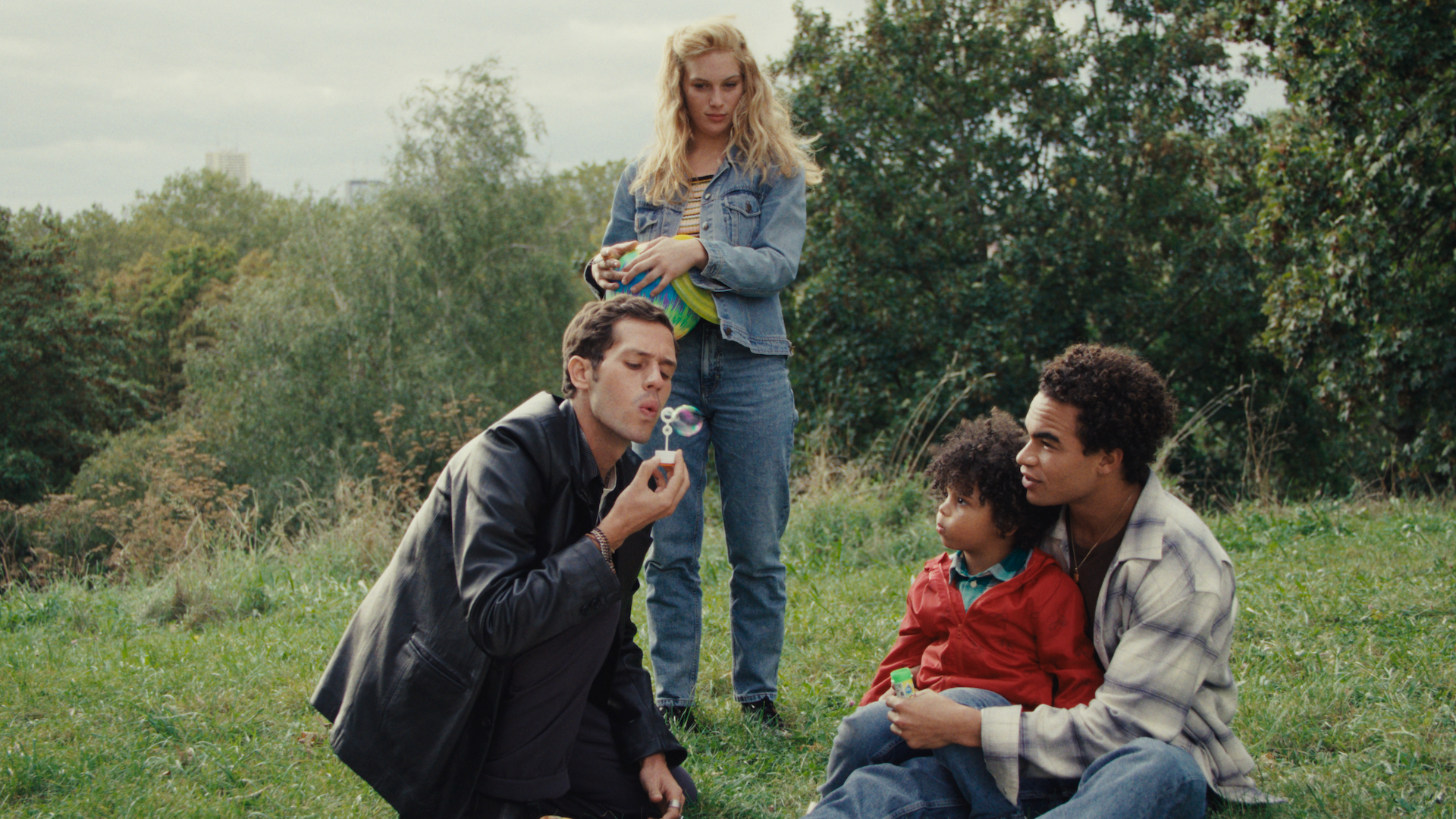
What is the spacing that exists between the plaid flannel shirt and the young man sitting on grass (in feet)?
0.39

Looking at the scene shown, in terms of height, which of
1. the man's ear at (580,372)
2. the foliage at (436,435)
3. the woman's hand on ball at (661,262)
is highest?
the woman's hand on ball at (661,262)

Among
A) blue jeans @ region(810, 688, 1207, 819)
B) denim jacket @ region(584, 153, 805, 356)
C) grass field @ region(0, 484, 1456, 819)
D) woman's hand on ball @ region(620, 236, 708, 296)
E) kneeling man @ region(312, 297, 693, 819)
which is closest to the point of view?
blue jeans @ region(810, 688, 1207, 819)

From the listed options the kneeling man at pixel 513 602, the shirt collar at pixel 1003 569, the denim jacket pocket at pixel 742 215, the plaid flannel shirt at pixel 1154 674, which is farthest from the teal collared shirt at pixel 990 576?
the denim jacket pocket at pixel 742 215

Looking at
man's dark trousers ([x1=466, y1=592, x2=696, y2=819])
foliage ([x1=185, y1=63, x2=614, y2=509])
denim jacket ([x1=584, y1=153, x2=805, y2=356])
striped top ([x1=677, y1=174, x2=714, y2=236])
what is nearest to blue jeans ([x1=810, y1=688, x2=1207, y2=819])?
man's dark trousers ([x1=466, y1=592, x2=696, y2=819])

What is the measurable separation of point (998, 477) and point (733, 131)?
1431 mm

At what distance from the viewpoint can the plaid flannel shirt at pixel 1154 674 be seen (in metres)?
2.22

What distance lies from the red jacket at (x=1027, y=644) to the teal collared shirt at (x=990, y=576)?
0.14 ft

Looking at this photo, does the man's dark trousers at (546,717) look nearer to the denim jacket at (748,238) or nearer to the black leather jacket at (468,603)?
the black leather jacket at (468,603)

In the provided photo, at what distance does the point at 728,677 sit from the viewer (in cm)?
382

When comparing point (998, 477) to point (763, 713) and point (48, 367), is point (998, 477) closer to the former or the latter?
point (763, 713)

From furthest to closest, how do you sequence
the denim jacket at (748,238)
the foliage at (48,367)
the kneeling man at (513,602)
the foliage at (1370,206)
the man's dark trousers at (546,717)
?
the foliage at (48,367) < the foliage at (1370,206) < the denim jacket at (748,238) < the man's dark trousers at (546,717) < the kneeling man at (513,602)

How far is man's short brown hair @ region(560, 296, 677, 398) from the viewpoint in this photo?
8.00ft

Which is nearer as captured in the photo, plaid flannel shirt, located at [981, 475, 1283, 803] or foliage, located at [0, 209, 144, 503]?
plaid flannel shirt, located at [981, 475, 1283, 803]

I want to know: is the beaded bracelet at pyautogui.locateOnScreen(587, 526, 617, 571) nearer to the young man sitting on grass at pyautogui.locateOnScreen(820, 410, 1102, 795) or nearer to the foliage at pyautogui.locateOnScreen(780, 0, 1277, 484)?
the young man sitting on grass at pyautogui.locateOnScreen(820, 410, 1102, 795)
